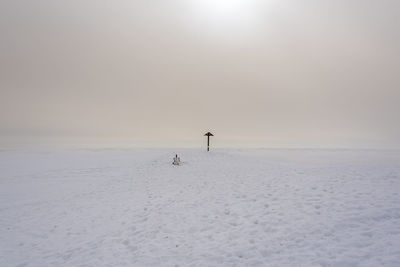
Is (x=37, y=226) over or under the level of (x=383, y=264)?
under

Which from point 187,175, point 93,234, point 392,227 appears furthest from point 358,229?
point 187,175

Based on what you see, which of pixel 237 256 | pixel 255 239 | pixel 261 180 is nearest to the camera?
pixel 237 256

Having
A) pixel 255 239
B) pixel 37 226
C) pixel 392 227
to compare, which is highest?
pixel 392 227

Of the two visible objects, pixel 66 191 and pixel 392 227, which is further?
pixel 66 191

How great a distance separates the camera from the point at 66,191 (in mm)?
19375

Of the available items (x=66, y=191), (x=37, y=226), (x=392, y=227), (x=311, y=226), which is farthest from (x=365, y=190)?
(x=66, y=191)

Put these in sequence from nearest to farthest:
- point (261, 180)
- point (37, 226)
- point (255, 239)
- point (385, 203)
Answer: point (255, 239)
point (385, 203)
point (37, 226)
point (261, 180)

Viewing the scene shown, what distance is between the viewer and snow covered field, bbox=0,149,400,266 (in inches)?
325

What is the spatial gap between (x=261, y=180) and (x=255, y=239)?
814 cm

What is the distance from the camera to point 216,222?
36.4ft

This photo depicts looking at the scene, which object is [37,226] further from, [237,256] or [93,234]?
[237,256]

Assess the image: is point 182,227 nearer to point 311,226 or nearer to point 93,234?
point 93,234

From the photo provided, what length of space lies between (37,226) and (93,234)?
3.93 meters

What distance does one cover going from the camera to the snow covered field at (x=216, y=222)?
27.1ft
